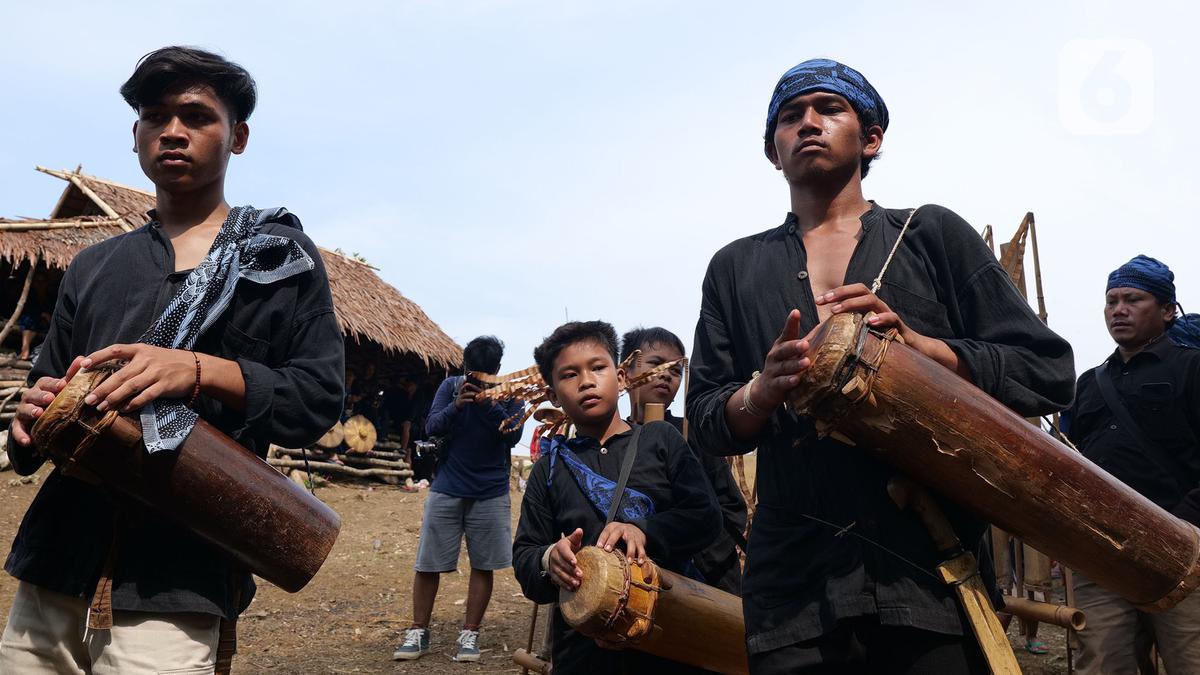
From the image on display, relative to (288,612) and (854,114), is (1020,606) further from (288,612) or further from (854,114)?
(288,612)

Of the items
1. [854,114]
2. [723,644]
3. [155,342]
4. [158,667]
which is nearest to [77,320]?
[155,342]

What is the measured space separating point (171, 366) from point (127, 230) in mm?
11976

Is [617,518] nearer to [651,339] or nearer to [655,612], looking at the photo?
[655,612]

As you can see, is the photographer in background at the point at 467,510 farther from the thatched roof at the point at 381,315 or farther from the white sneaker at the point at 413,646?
the thatched roof at the point at 381,315

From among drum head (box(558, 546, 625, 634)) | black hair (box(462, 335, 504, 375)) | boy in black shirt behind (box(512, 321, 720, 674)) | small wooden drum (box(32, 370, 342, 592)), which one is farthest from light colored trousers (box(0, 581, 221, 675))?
black hair (box(462, 335, 504, 375))

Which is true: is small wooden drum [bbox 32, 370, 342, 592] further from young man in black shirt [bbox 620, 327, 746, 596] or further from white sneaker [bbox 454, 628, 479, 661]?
white sneaker [bbox 454, 628, 479, 661]

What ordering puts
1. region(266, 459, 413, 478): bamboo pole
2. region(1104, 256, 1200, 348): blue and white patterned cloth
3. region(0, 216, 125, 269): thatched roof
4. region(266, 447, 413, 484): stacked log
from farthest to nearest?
region(266, 447, 413, 484): stacked log, region(266, 459, 413, 478): bamboo pole, region(0, 216, 125, 269): thatched roof, region(1104, 256, 1200, 348): blue and white patterned cloth

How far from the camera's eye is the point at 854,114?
2570 mm

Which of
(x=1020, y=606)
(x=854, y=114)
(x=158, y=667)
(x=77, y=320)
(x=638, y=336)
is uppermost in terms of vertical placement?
(x=638, y=336)

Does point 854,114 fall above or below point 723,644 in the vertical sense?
above

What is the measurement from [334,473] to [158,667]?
1383cm

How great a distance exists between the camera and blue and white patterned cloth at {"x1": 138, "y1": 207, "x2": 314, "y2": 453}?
7.02 feet

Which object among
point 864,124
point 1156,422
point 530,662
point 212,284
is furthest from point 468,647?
point 864,124

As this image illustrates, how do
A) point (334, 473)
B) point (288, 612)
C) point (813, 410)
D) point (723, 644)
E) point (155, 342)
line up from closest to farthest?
point (813, 410) < point (155, 342) < point (723, 644) < point (288, 612) < point (334, 473)
